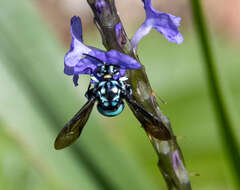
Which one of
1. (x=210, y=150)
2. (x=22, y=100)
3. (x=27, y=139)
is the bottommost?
(x=210, y=150)

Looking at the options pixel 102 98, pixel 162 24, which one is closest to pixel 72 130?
pixel 102 98

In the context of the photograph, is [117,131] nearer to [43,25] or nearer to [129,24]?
[43,25]

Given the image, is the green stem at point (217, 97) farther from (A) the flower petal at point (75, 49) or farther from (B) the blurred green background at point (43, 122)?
(A) the flower petal at point (75, 49)

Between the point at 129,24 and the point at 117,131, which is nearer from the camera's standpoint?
the point at 117,131

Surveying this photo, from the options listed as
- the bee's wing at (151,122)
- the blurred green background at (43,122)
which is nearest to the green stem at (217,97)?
the blurred green background at (43,122)

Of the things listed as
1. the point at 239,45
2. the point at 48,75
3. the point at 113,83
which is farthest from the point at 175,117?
the point at 113,83

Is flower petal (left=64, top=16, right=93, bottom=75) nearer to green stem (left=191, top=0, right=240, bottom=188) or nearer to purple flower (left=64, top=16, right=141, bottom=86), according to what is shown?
purple flower (left=64, top=16, right=141, bottom=86)
